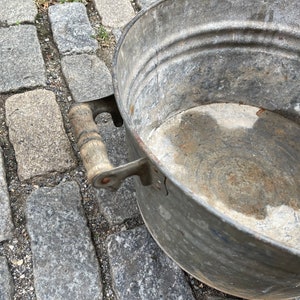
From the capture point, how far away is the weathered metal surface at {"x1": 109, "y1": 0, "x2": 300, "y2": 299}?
1.01 metres

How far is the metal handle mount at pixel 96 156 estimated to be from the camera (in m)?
1.08

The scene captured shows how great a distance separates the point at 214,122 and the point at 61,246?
833 millimetres

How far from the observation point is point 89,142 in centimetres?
118

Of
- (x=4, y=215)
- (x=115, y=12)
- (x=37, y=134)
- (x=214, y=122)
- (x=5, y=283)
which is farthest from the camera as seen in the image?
(x=115, y=12)

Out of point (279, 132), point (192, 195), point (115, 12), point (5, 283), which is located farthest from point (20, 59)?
point (192, 195)

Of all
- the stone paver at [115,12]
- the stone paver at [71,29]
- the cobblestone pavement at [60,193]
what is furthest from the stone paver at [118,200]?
the stone paver at [115,12]

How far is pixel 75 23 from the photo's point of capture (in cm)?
221

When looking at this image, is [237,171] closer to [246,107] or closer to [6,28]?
[246,107]

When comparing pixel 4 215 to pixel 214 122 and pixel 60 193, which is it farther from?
pixel 214 122

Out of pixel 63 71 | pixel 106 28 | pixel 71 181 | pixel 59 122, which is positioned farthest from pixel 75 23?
pixel 71 181

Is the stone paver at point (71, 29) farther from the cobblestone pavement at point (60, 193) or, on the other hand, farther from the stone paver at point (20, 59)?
the stone paver at point (20, 59)

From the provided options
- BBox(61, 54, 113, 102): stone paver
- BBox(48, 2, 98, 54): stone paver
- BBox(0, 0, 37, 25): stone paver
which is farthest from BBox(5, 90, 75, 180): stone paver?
BBox(0, 0, 37, 25): stone paver

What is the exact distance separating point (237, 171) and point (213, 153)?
4.8 inches

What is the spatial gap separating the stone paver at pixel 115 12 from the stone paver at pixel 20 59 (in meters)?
0.36
